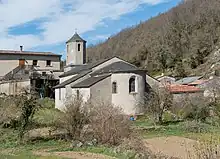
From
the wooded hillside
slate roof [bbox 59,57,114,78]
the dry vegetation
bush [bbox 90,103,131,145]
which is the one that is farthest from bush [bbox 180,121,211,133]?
the wooded hillside

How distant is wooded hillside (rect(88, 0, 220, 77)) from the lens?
258 feet

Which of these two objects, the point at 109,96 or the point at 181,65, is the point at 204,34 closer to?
the point at 181,65

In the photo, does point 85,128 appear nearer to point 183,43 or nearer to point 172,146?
point 172,146

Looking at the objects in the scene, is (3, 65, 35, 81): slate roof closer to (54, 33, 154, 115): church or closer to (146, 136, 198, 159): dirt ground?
(54, 33, 154, 115): church

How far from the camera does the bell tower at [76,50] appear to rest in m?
56.9

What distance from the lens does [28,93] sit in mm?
24609

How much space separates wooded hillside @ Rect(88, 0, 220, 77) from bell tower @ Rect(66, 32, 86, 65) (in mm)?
26742

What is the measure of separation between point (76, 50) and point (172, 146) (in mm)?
37406

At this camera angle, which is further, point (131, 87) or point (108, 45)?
point (108, 45)

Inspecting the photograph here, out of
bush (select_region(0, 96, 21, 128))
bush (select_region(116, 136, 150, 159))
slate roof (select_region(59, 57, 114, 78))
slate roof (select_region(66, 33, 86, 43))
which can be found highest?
slate roof (select_region(66, 33, 86, 43))

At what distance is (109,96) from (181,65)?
40.1 metres

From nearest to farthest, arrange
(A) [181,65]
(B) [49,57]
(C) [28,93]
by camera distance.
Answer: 1. (C) [28,93]
2. (B) [49,57]
3. (A) [181,65]

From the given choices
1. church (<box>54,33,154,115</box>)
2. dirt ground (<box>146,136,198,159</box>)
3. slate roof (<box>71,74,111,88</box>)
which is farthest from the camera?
slate roof (<box>71,74,111,88</box>)

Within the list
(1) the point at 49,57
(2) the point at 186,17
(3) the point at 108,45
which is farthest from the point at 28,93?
(3) the point at 108,45
